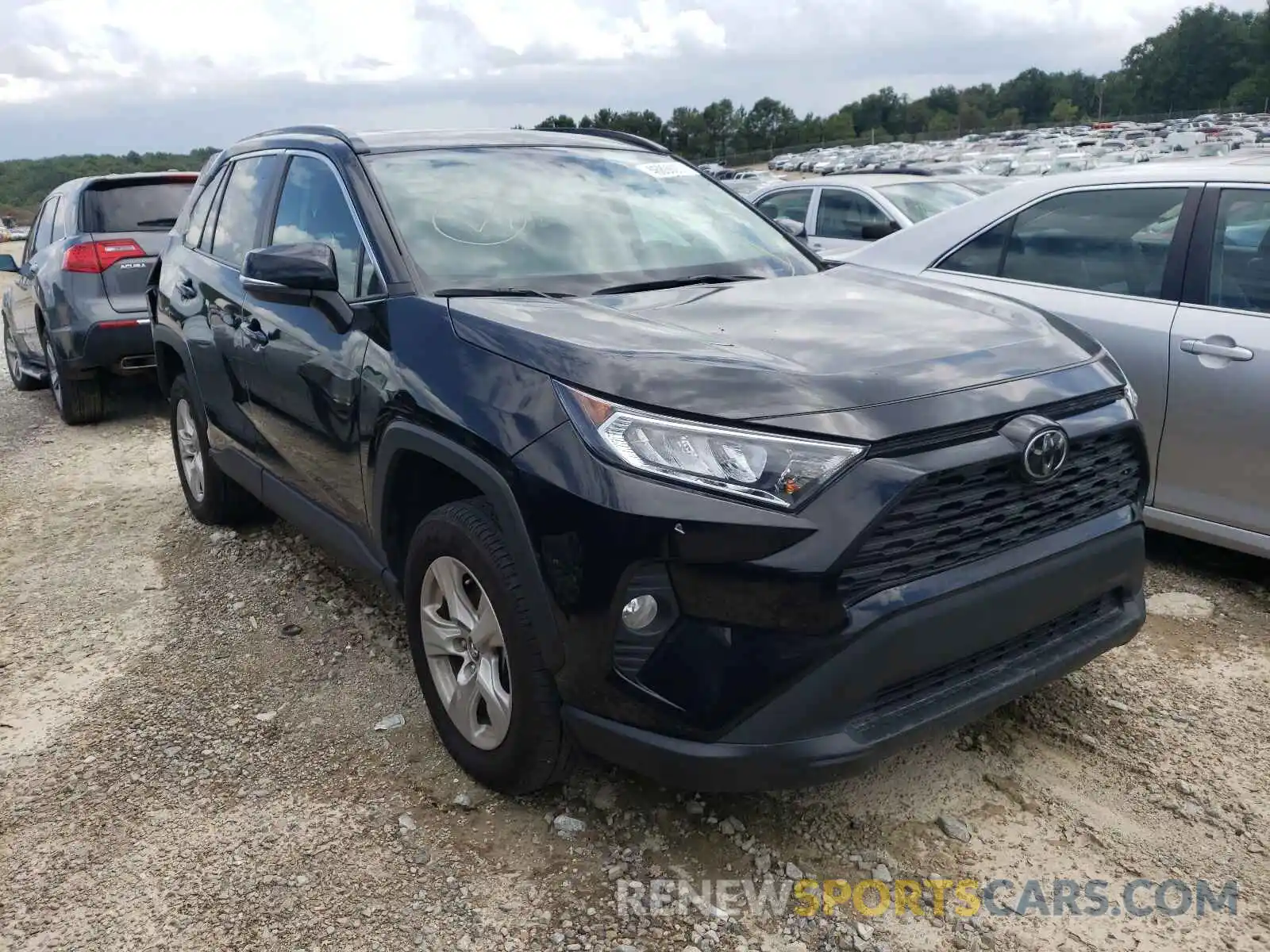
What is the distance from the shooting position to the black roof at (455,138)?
3.62 m

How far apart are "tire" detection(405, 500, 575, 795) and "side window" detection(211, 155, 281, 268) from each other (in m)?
1.91

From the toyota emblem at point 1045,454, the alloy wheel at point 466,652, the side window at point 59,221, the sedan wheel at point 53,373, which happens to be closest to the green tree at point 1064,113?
the side window at point 59,221

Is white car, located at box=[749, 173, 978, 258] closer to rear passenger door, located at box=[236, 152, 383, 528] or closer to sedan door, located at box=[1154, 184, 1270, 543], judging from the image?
sedan door, located at box=[1154, 184, 1270, 543]

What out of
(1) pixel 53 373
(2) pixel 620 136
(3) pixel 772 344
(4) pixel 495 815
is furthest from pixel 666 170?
(1) pixel 53 373

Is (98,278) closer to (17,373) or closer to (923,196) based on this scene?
(17,373)

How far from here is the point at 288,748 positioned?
323 cm

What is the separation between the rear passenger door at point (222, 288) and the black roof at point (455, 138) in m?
0.27

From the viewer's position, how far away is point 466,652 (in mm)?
2855

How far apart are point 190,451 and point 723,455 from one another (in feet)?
12.4

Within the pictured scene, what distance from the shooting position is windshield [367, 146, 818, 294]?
126 inches

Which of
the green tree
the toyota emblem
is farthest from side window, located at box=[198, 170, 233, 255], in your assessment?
the green tree

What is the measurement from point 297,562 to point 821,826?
9.34 feet

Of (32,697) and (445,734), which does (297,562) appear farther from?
(445,734)

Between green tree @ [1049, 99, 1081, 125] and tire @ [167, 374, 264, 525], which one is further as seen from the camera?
green tree @ [1049, 99, 1081, 125]
